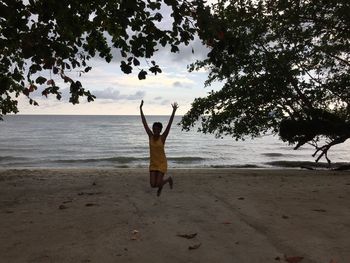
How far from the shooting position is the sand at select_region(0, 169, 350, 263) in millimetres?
5688

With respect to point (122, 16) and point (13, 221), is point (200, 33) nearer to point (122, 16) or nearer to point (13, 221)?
point (122, 16)

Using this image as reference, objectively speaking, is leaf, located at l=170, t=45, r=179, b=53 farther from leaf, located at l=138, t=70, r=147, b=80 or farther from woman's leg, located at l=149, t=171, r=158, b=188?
woman's leg, located at l=149, t=171, r=158, b=188

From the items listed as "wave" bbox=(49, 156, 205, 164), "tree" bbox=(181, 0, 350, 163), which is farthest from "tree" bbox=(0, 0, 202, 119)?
"wave" bbox=(49, 156, 205, 164)

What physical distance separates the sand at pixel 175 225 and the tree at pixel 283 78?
7.30m

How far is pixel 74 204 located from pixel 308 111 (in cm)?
1253

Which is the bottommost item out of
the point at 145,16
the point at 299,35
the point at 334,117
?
the point at 334,117

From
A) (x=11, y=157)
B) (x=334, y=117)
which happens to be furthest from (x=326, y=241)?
(x=11, y=157)

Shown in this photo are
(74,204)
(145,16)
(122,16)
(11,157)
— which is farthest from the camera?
(11,157)

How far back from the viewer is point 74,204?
912cm

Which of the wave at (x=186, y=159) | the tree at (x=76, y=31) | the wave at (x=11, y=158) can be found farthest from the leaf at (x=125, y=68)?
the wave at (x=11, y=158)

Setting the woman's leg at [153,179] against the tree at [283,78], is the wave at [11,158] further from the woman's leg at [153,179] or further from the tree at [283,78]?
the woman's leg at [153,179]

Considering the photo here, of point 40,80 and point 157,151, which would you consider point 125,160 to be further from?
point 40,80

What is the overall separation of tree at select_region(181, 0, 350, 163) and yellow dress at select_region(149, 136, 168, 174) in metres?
7.67

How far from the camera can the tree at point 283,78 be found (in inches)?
648
